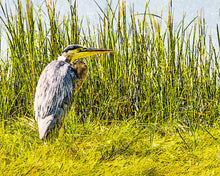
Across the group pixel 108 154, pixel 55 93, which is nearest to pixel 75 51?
pixel 55 93

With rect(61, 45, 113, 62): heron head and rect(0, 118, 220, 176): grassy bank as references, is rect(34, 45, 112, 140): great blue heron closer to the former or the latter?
rect(61, 45, 113, 62): heron head

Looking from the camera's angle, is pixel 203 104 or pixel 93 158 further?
pixel 203 104

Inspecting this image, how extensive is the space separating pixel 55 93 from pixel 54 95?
0.06ft

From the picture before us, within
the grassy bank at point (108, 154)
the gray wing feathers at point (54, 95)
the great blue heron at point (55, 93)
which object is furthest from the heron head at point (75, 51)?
the grassy bank at point (108, 154)

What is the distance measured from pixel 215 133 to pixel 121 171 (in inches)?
48.1

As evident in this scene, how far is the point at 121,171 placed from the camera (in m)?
1.93

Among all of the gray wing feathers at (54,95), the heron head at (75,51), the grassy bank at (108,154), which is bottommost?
the grassy bank at (108,154)

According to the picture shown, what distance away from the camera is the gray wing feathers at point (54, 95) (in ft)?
7.81

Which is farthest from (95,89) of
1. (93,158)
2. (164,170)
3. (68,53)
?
(164,170)

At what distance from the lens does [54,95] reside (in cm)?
244

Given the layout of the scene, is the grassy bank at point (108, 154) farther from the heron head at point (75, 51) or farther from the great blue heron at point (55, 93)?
the heron head at point (75, 51)

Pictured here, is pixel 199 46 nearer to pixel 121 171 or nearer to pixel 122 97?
pixel 122 97

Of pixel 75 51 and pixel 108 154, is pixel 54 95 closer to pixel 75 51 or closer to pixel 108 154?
pixel 75 51

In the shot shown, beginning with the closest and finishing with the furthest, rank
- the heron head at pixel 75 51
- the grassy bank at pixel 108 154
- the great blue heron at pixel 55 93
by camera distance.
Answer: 1. the grassy bank at pixel 108 154
2. the great blue heron at pixel 55 93
3. the heron head at pixel 75 51
